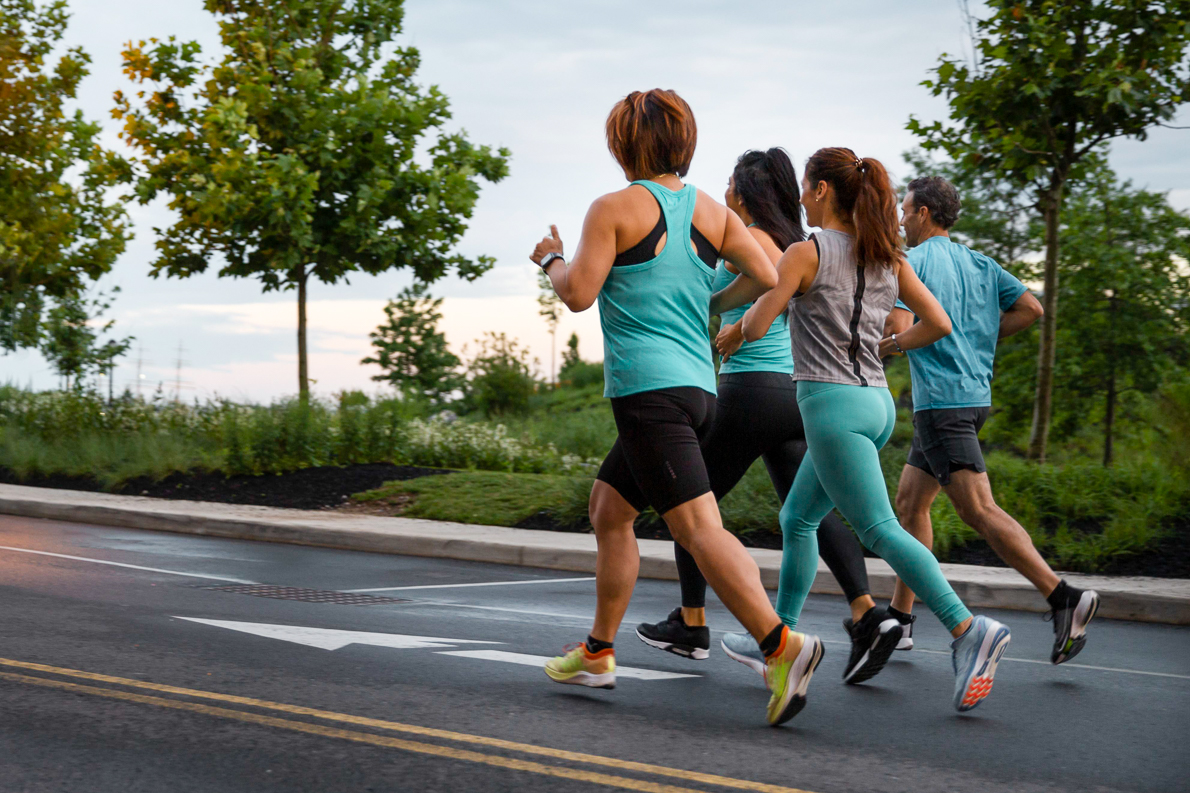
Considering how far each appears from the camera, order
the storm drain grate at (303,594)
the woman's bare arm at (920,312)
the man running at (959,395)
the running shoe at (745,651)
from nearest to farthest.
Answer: the woman's bare arm at (920,312)
the running shoe at (745,651)
the man running at (959,395)
the storm drain grate at (303,594)

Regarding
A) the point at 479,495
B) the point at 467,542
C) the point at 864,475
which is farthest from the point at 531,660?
the point at 479,495

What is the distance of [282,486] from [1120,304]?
15.4 metres

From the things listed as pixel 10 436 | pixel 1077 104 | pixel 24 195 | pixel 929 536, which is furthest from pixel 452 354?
pixel 929 536

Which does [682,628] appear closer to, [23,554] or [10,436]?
[23,554]

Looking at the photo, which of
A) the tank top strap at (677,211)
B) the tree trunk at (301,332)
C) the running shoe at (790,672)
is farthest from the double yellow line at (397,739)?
the tree trunk at (301,332)

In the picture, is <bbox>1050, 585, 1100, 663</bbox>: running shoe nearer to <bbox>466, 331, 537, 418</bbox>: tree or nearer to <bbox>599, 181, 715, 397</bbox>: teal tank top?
<bbox>599, 181, 715, 397</bbox>: teal tank top

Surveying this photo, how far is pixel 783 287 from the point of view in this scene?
4.31m

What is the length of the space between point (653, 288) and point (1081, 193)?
2186 cm

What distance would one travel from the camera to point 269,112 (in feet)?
54.2

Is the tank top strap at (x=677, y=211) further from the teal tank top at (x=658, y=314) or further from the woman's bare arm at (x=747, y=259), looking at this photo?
the woman's bare arm at (x=747, y=259)

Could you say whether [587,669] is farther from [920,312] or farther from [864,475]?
[920,312]

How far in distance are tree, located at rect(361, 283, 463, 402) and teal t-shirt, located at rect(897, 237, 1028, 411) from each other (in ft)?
225

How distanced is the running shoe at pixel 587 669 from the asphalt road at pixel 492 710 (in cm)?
6

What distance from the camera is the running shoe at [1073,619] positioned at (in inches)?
197
